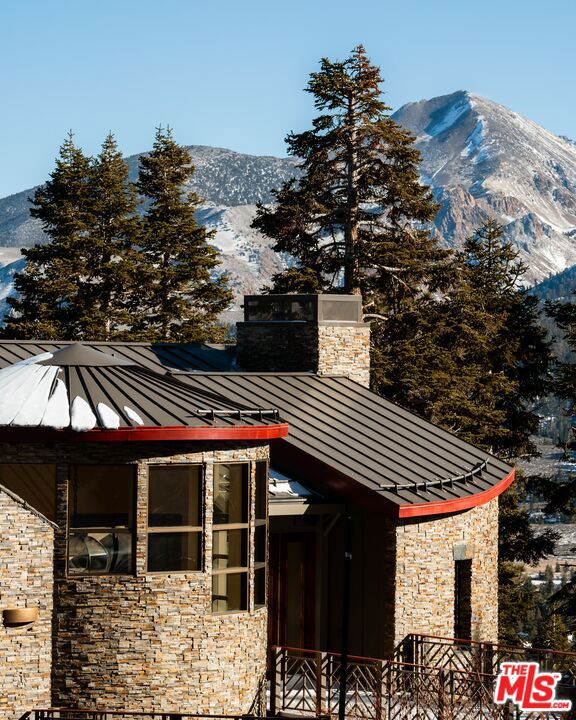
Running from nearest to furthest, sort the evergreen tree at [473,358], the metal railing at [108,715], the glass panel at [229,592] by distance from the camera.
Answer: the metal railing at [108,715] → the glass panel at [229,592] → the evergreen tree at [473,358]

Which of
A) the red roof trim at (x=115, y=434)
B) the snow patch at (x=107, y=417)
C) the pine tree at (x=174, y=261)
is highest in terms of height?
the pine tree at (x=174, y=261)

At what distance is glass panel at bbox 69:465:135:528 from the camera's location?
18.5 m

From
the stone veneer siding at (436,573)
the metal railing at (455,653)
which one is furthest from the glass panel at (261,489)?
the metal railing at (455,653)

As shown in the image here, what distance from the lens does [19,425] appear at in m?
18.0

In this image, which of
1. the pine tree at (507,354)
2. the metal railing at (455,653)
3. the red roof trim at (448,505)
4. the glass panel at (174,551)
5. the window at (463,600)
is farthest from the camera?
the pine tree at (507,354)

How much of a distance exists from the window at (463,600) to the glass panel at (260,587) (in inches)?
199

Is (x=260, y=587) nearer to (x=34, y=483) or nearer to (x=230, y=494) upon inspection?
(x=230, y=494)

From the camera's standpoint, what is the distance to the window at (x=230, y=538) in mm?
19375

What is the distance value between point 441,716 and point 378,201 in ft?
96.2

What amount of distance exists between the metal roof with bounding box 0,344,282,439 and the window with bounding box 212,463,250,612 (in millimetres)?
937

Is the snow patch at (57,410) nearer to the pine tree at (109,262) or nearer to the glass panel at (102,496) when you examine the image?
the glass panel at (102,496)

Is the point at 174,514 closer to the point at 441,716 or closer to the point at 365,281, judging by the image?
the point at 441,716

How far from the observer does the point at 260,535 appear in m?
20.2

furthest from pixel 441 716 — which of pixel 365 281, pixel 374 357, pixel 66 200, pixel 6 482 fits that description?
pixel 66 200
